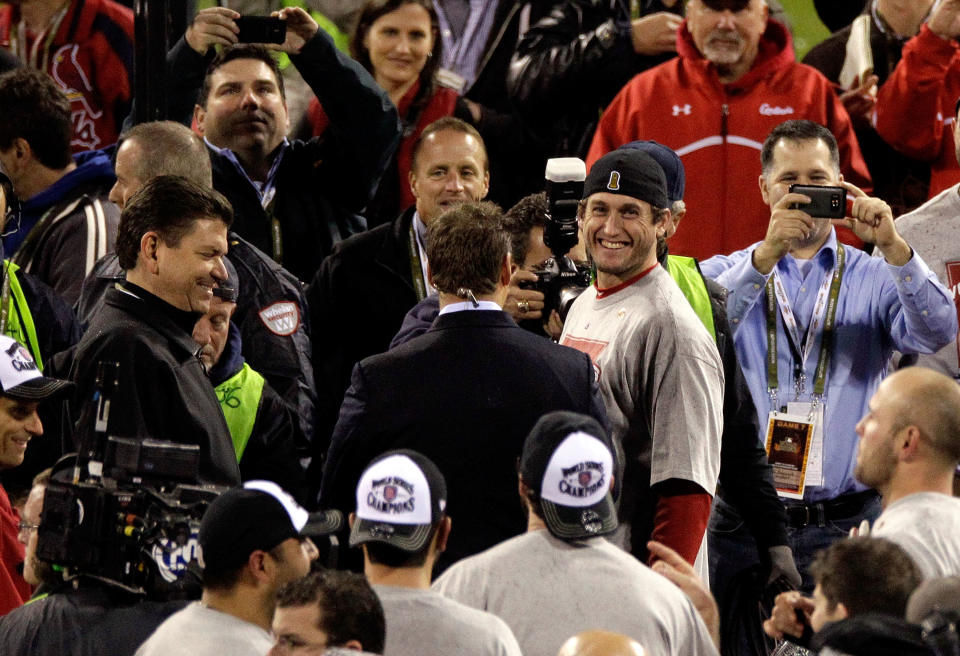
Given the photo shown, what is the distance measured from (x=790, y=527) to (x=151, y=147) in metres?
2.62

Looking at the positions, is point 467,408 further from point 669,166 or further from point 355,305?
point 355,305

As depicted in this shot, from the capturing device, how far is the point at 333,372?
20.6 ft

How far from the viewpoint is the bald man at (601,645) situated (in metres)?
3.19

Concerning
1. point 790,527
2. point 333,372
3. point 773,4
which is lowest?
point 790,527

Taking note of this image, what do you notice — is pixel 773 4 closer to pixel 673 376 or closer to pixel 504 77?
pixel 504 77

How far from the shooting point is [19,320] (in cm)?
562

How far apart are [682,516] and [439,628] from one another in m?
1.23

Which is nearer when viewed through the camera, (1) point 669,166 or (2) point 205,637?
(2) point 205,637

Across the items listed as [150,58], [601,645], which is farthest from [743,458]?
[150,58]

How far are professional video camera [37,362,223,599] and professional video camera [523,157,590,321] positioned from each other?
5.36 feet

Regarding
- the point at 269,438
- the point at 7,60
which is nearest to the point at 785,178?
the point at 269,438

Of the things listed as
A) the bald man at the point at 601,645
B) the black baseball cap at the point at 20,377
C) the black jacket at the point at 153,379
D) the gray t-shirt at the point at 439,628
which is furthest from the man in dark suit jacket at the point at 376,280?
the bald man at the point at 601,645

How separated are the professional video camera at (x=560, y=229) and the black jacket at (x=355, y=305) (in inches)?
39.5

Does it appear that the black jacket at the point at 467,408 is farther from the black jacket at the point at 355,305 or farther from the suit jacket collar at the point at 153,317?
the black jacket at the point at 355,305
